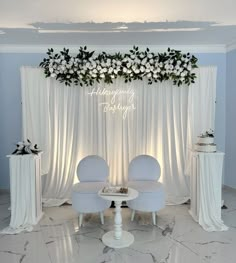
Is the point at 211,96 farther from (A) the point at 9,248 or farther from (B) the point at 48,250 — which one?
(A) the point at 9,248

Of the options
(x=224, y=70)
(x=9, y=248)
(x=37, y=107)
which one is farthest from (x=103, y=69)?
(x=9, y=248)

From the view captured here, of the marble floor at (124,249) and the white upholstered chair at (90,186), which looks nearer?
the marble floor at (124,249)

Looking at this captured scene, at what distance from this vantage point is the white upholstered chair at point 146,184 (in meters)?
3.47

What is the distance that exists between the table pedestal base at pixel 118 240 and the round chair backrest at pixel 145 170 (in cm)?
94

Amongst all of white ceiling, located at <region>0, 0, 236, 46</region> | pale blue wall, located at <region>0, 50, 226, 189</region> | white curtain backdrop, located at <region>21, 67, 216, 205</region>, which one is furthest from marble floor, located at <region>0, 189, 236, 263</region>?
white ceiling, located at <region>0, 0, 236, 46</region>

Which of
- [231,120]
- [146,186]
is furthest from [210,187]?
[231,120]

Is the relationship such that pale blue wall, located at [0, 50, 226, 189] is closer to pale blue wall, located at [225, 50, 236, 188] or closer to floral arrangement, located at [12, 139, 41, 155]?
pale blue wall, located at [225, 50, 236, 188]

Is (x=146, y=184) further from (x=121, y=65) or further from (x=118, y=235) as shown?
(x=121, y=65)

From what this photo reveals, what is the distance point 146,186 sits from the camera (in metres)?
3.63

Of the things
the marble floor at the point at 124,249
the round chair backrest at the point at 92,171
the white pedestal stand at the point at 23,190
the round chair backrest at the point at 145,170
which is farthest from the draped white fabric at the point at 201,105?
the white pedestal stand at the point at 23,190

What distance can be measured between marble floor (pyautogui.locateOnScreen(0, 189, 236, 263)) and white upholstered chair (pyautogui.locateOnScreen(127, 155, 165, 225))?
268 millimetres

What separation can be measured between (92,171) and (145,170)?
0.81m

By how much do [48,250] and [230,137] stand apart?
12.1 feet

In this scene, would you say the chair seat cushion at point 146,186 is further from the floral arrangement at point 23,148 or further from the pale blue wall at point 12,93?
the pale blue wall at point 12,93
